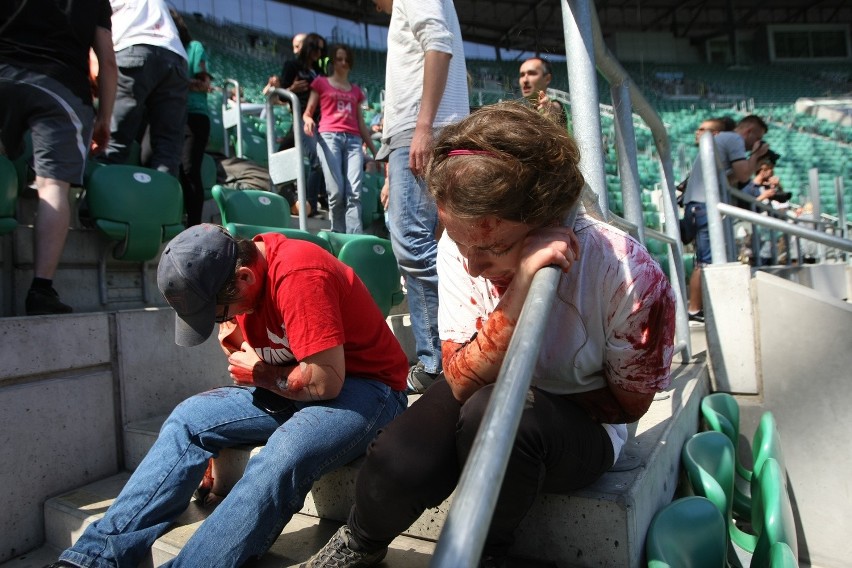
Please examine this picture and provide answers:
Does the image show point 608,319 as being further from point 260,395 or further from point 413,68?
point 413,68

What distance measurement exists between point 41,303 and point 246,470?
1.20m

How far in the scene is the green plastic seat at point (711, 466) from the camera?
1592 mm

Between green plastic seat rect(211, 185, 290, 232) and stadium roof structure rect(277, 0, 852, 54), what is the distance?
18.8 m

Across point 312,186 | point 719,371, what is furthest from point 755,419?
point 312,186

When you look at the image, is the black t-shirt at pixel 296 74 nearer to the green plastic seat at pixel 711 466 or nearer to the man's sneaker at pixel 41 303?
the man's sneaker at pixel 41 303

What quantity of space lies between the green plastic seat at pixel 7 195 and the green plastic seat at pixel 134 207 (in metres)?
0.34

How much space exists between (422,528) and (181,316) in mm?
831

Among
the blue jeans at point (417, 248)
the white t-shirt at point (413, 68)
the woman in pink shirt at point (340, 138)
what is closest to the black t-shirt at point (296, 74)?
the woman in pink shirt at point (340, 138)

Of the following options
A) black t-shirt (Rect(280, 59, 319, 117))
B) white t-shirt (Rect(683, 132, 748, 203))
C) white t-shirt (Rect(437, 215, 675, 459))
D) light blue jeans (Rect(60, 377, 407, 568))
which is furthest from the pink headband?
black t-shirt (Rect(280, 59, 319, 117))

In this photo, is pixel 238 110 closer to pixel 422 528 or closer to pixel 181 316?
pixel 181 316

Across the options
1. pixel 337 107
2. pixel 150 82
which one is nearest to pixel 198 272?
pixel 150 82

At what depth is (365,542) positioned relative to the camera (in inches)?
51.0

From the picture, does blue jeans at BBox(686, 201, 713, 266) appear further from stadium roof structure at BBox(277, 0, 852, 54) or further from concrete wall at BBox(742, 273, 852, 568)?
stadium roof structure at BBox(277, 0, 852, 54)

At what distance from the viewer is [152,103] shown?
306cm
